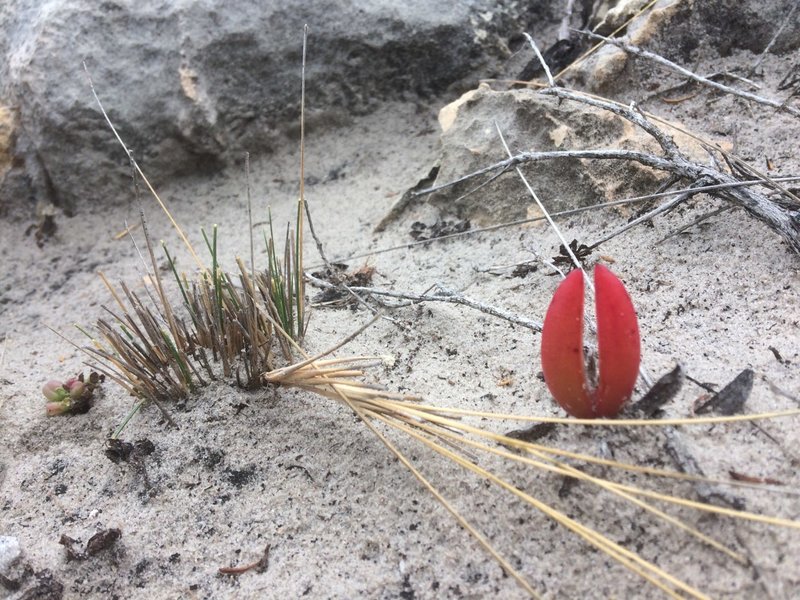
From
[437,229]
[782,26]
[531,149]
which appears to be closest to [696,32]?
[782,26]

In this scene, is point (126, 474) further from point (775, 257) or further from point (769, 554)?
point (775, 257)

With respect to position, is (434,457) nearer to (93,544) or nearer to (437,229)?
(93,544)

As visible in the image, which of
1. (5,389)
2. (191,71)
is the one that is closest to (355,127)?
(191,71)

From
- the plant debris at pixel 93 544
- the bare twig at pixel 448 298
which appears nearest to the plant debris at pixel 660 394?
the bare twig at pixel 448 298

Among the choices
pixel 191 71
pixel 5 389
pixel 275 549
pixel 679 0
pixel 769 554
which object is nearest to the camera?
pixel 769 554

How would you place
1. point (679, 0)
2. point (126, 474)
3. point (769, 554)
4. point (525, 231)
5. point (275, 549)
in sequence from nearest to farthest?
1. point (769, 554)
2. point (275, 549)
3. point (126, 474)
4. point (525, 231)
5. point (679, 0)

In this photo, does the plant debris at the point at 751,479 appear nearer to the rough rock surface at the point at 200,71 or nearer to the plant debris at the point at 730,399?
the plant debris at the point at 730,399

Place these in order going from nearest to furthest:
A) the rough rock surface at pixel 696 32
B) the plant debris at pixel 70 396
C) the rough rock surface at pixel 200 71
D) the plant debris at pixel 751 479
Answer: the plant debris at pixel 751 479, the plant debris at pixel 70 396, the rough rock surface at pixel 696 32, the rough rock surface at pixel 200 71

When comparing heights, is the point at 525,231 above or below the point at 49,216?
below
